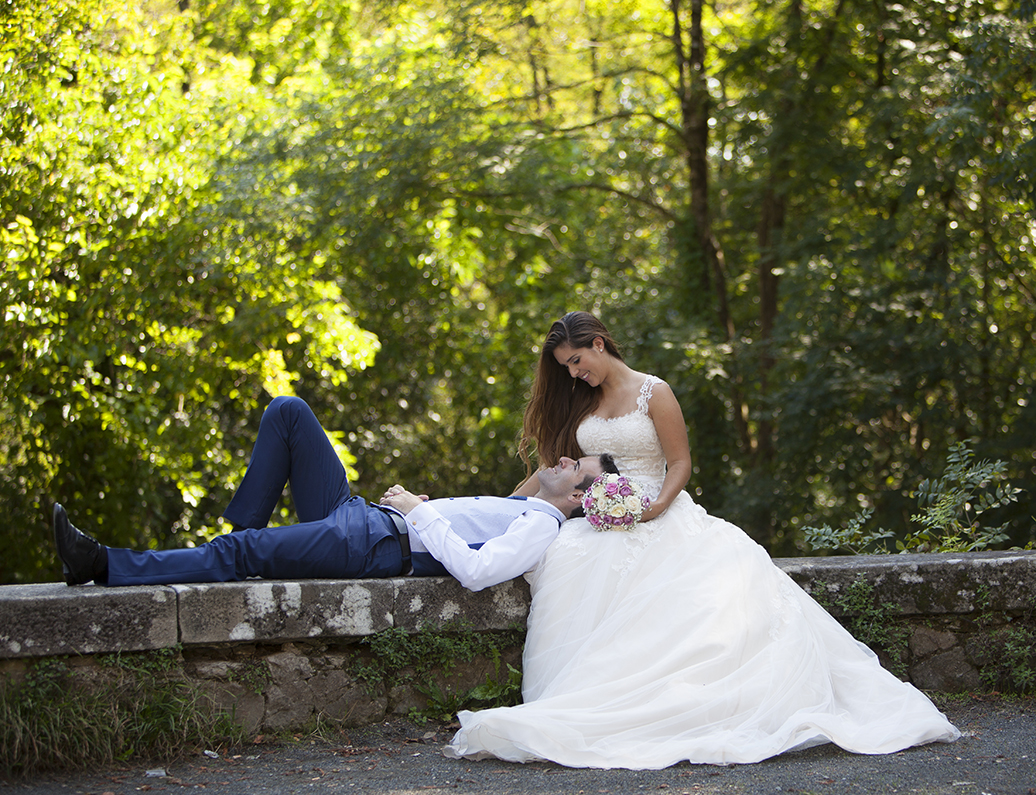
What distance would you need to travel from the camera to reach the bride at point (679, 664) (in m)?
3.11

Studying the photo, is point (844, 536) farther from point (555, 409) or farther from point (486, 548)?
point (486, 548)

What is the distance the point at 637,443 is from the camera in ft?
13.9

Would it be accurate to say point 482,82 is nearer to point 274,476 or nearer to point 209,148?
point 209,148

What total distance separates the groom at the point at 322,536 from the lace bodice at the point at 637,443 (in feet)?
1.38

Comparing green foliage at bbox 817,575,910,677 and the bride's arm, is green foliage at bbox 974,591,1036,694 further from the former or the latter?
the bride's arm

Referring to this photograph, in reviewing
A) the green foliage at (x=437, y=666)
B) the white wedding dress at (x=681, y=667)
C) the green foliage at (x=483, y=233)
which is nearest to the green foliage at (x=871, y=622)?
the white wedding dress at (x=681, y=667)

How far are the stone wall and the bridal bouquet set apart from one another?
1.34 feet

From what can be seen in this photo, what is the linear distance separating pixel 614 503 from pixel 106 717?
1.94 m

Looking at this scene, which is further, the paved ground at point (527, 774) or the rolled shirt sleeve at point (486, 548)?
the rolled shirt sleeve at point (486, 548)

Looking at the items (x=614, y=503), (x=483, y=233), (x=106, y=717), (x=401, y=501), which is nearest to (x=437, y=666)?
(x=401, y=501)

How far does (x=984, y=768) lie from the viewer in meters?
2.97

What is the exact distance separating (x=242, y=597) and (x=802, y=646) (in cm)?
202

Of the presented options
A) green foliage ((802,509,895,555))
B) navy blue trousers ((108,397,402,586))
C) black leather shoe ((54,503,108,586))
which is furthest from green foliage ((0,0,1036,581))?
black leather shoe ((54,503,108,586))

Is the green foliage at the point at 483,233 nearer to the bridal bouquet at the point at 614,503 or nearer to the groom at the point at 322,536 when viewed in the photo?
the groom at the point at 322,536
